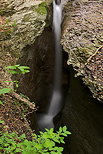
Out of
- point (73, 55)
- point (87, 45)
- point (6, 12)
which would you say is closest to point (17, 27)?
point (6, 12)

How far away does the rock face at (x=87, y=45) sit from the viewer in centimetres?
298

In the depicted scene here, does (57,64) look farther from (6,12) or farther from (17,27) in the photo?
(6,12)

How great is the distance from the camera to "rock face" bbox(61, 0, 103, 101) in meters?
2.98

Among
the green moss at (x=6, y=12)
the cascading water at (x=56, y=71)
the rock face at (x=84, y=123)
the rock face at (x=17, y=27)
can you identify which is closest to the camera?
the rock face at (x=84, y=123)

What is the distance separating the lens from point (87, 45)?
11.6ft

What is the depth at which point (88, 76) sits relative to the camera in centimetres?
302

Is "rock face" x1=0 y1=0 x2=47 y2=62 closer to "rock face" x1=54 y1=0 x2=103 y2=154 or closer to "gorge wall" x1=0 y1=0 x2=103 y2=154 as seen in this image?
"gorge wall" x1=0 y1=0 x2=103 y2=154

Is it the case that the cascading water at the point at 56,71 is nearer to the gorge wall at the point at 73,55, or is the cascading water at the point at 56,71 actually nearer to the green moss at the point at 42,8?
the gorge wall at the point at 73,55

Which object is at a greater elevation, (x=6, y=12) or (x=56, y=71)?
(x=6, y=12)

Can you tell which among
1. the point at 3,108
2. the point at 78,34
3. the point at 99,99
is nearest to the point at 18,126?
the point at 3,108

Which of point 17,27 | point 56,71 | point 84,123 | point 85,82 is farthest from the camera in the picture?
point 56,71

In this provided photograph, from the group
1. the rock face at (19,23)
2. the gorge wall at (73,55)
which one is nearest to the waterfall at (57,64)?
the gorge wall at (73,55)

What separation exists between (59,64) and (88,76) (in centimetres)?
331

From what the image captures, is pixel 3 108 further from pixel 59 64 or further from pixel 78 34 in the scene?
pixel 59 64
